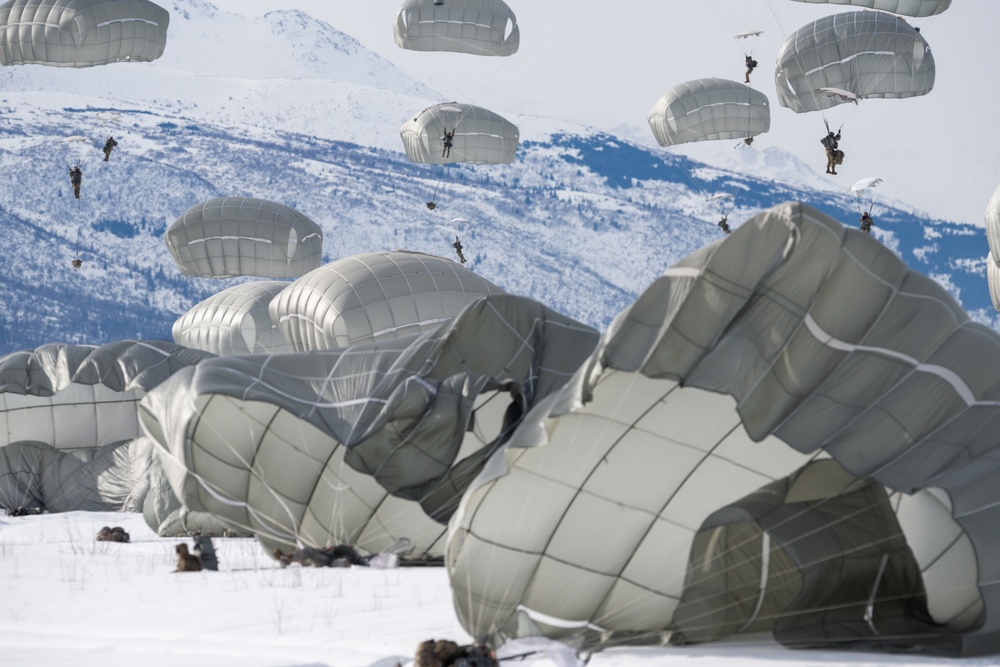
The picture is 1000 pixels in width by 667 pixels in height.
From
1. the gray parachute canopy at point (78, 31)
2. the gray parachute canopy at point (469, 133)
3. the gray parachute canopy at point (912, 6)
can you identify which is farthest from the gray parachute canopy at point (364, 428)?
the gray parachute canopy at point (469, 133)

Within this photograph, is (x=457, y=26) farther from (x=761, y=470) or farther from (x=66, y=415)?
(x=761, y=470)

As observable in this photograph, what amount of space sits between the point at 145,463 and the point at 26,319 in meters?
162

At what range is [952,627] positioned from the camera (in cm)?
902

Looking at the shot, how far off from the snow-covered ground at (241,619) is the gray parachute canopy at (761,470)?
479 millimetres

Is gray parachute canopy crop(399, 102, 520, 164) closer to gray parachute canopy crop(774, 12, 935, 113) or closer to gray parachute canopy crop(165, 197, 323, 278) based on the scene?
gray parachute canopy crop(165, 197, 323, 278)

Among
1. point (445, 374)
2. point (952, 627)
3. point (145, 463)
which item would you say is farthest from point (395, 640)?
point (145, 463)

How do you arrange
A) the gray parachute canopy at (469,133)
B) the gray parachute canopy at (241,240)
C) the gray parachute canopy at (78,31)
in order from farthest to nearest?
1. the gray parachute canopy at (469,133)
2. the gray parachute canopy at (241,240)
3. the gray parachute canopy at (78,31)

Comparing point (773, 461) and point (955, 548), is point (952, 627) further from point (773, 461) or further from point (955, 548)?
point (773, 461)

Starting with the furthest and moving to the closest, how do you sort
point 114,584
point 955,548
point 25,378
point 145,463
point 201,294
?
point 201,294 < point 25,378 < point 145,463 < point 114,584 < point 955,548

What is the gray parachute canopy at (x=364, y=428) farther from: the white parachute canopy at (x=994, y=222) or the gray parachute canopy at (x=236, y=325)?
the gray parachute canopy at (x=236, y=325)

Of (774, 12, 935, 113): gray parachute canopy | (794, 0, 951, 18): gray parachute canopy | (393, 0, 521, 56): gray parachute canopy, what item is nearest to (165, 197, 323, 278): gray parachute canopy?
(393, 0, 521, 56): gray parachute canopy

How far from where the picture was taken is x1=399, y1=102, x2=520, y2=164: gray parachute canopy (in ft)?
157

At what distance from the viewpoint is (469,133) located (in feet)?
157

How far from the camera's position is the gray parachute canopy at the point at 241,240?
4306 cm
